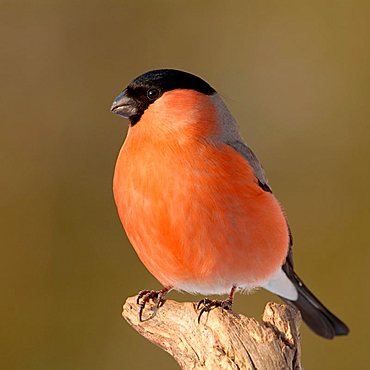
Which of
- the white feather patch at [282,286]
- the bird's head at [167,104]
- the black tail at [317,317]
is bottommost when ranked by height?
the black tail at [317,317]

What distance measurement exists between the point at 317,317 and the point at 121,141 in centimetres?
131

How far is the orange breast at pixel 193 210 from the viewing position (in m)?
2.84

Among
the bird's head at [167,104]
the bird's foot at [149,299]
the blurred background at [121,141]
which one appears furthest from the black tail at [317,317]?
the bird's head at [167,104]

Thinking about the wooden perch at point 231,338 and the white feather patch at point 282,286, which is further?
the white feather patch at point 282,286

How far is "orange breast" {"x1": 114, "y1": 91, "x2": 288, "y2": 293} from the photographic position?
2.84m

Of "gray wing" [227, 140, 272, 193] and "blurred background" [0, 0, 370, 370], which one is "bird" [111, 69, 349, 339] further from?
"blurred background" [0, 0, 370, 370]

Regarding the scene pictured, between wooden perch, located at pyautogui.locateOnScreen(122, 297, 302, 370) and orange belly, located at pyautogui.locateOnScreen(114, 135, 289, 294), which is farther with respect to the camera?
orange belly, located at pyautogui.locateOnScreen(114, 135, 289, 294)

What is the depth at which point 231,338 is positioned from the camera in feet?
8.57

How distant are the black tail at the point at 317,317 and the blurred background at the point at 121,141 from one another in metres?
0.50

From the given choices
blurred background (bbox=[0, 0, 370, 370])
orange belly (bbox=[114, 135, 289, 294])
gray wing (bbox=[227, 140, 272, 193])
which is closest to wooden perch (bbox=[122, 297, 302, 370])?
orange belly (bbox=[114, 135, 289, 294])

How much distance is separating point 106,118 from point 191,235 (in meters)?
1.71

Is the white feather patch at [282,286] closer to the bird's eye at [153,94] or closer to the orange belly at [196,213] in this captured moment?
the orange belly at [196,213]

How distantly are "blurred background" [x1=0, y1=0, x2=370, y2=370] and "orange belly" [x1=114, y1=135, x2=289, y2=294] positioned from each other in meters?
1.24

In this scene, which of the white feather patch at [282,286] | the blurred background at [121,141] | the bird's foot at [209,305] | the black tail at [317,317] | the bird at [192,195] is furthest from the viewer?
the blurred background at [121,141]
